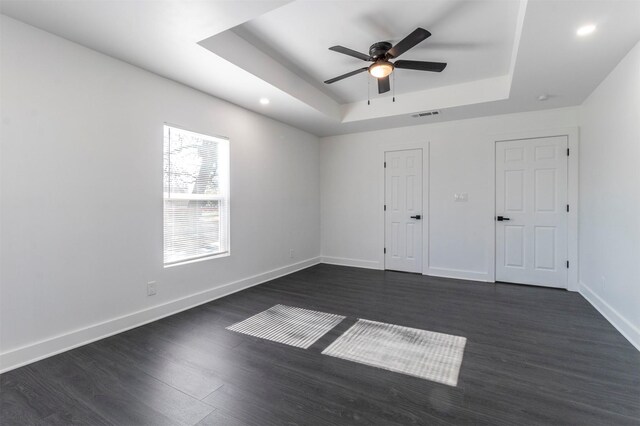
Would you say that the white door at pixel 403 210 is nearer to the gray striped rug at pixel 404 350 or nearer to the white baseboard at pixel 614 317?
the white baseboard at pixel 614 317

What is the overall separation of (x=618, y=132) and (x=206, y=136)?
447cm

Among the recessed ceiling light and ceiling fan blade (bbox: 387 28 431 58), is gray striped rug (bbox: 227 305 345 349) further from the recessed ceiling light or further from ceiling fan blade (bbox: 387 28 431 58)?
the recessed ceiling light

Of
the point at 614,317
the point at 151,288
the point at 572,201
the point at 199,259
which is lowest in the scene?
the point at 614,317

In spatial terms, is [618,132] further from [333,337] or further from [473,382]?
[333,337]

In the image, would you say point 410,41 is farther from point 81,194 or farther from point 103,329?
point 103,329

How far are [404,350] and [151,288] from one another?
2590 mm

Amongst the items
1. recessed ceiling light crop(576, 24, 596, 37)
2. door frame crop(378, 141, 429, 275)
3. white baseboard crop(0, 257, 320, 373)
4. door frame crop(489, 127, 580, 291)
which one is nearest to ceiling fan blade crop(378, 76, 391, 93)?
recessed ceiling light crop(576, 24, 596, 37)

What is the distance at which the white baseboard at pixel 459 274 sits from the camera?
184 inches

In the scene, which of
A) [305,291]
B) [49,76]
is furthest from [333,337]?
[49,76]

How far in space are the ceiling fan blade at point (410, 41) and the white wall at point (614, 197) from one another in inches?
73.0

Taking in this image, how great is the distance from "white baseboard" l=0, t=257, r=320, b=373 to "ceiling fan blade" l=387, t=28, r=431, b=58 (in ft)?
11.1

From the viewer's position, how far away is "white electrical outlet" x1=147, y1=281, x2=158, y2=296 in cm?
310

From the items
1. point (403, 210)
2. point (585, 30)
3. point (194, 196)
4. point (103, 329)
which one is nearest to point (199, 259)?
point (194, 196)

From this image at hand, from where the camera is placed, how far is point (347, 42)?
9.96ft
